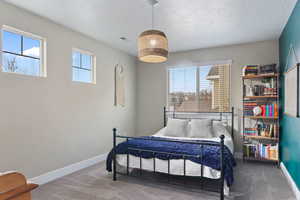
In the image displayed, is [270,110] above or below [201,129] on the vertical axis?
above

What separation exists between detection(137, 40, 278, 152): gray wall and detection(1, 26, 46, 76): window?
2844mm

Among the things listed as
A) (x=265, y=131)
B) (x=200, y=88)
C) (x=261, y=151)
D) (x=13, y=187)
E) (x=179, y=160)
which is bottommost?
(x=261, y=151)

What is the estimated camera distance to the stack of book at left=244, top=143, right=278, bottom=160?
376 centimetres

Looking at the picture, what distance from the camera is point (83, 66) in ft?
12.9

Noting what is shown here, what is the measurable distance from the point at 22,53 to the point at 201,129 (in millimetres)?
3441

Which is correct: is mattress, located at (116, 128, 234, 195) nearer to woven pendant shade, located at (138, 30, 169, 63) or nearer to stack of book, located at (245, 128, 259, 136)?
woven pendant shade, located at (138, 30, 169, 63)

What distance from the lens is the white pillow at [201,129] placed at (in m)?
4.04

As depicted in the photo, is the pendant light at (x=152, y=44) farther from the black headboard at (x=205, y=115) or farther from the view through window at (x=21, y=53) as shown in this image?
the black headboard at (x=205, y=115)

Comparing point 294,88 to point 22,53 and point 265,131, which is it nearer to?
point 265,131

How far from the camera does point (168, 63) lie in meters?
5.18

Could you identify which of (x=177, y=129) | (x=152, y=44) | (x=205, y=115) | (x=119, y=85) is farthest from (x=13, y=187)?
(x=205, y=115)

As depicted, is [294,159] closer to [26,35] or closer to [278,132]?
[278,132]

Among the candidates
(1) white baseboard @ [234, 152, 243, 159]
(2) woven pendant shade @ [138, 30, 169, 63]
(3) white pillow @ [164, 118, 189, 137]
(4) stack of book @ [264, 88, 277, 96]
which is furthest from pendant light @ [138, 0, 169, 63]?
(1) white baseboard @ [234, 152, 243, 159]

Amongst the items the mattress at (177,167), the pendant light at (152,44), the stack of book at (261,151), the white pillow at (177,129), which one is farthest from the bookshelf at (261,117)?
the pendant light at (152,44)
